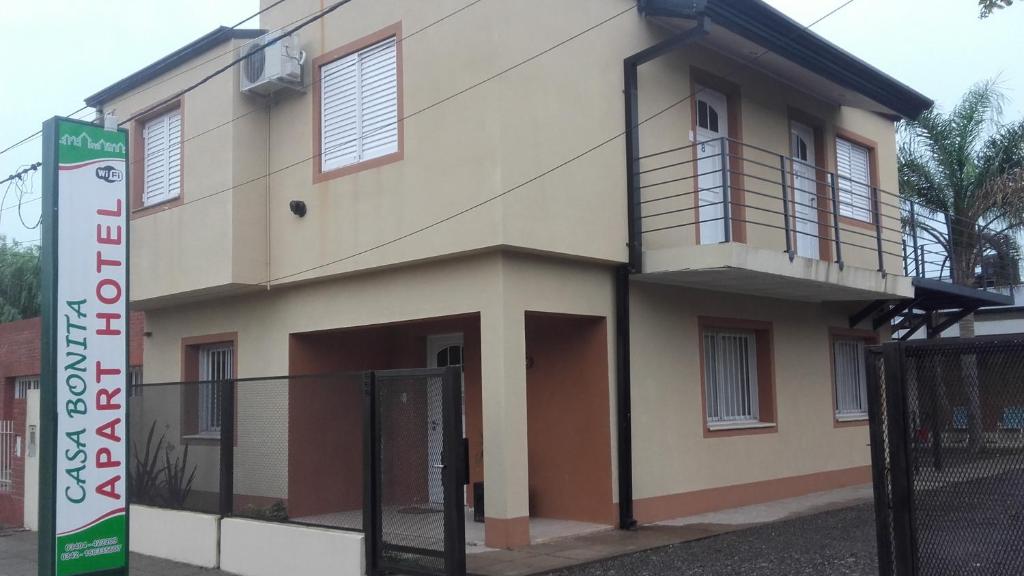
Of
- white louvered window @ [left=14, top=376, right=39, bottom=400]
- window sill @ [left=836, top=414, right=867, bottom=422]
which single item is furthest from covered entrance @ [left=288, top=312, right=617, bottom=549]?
white louvered window @ [left=14, top=376, right=39, bottom=400]

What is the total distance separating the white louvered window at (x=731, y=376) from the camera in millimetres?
12852

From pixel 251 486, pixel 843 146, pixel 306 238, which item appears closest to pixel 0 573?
pixel 251 486

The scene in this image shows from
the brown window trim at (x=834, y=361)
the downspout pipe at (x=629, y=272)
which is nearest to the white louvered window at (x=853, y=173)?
the brown window trim at (x=834, y=361)

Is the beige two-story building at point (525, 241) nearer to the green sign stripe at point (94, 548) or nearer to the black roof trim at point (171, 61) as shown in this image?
the black roof trim at point (171, 61)

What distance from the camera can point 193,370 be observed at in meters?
14.4

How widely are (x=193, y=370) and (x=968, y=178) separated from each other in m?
14.9

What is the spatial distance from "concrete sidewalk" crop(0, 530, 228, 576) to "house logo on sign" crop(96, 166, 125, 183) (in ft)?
15.0

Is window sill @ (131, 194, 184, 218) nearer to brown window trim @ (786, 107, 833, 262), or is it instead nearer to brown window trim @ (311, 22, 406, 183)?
brown window trim @ (311, 22, 406, 183)

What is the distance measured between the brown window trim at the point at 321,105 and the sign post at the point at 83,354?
383cm

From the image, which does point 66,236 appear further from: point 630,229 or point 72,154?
point 630,229

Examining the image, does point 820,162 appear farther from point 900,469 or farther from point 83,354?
point 83,354

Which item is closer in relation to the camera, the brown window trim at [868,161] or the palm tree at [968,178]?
the brown window trim at [868,161]

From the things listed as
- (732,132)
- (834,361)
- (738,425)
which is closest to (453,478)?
(738,425)

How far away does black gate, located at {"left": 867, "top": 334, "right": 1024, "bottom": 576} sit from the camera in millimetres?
5020
